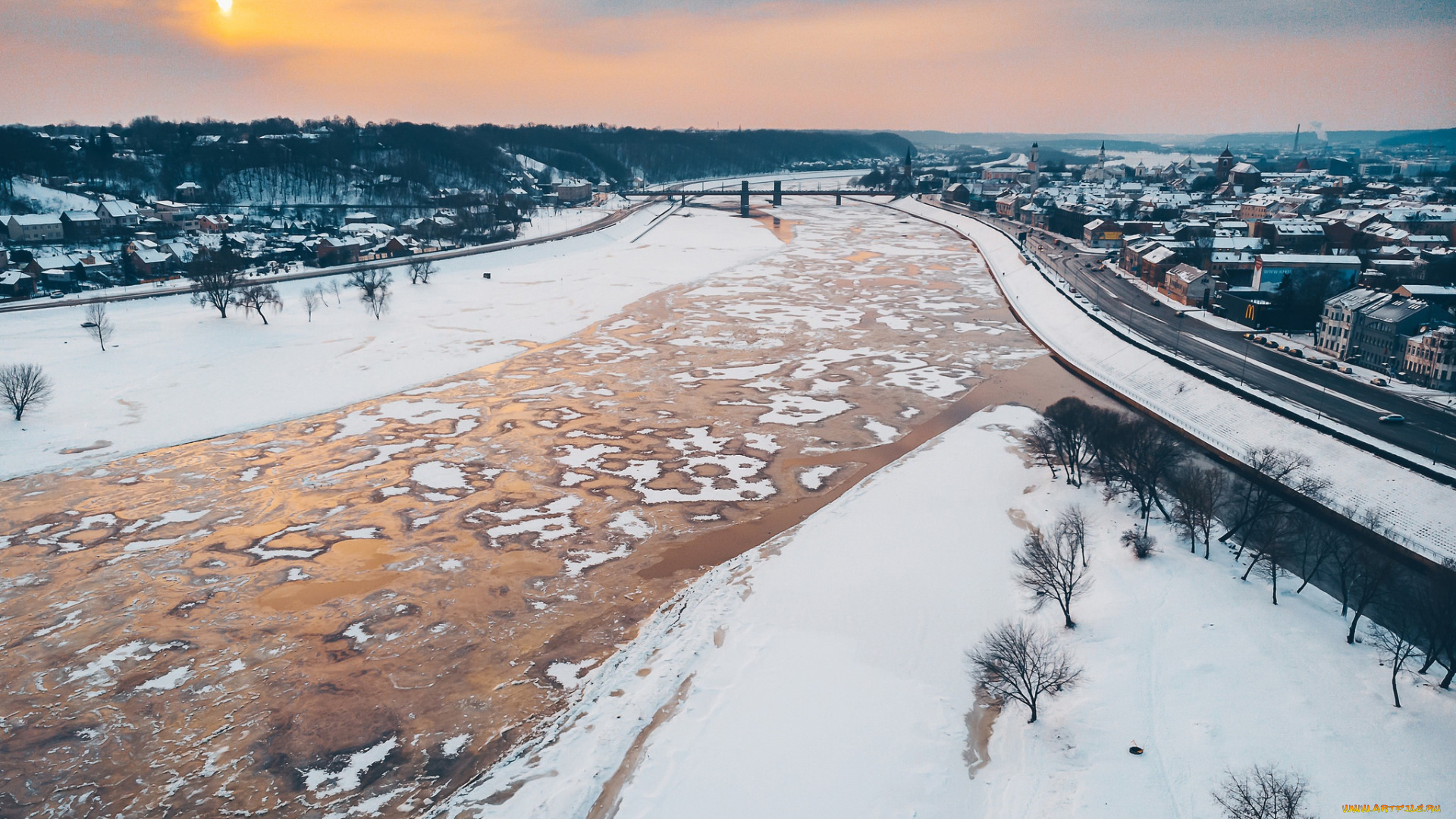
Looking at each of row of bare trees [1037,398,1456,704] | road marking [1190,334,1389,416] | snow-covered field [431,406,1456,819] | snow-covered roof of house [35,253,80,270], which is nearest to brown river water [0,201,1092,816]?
snow-covered field [431,406,1456,819]

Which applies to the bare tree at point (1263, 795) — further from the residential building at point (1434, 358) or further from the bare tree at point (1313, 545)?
the residential building at point (1434, 358)

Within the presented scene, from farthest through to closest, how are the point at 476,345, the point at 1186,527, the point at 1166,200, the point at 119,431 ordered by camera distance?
1. the point at 1166,200
2. the point at 476,345
3. the point at 119,431
4. the point at 1186,527

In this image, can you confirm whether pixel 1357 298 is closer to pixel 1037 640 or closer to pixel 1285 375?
pixel 1285 375

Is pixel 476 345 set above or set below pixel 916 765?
above

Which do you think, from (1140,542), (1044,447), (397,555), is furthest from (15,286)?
(1140,542)

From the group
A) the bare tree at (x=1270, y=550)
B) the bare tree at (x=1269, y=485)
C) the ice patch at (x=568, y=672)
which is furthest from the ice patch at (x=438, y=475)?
the bare tree at (x=1269, y=485)

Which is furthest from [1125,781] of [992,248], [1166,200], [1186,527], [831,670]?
[1166,200]

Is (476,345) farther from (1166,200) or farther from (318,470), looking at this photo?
(1166,200)
